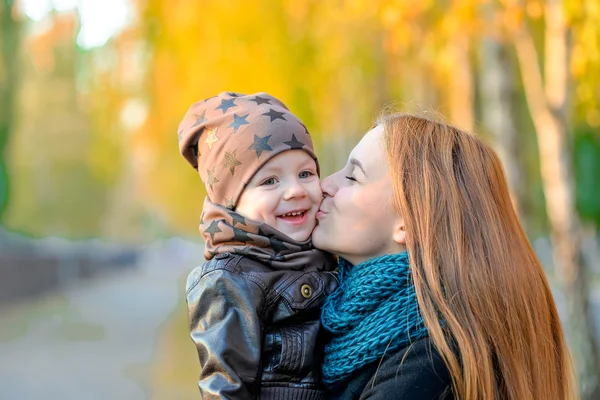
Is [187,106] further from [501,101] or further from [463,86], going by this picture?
[501,101]

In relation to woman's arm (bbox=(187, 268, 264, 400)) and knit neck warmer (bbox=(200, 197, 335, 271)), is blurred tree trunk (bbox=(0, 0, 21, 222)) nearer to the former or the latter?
knit neck warmer (bbox=(200, 197, 335, 271))

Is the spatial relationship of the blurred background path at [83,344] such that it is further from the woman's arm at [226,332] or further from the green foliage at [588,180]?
the green foliage at [588,180]

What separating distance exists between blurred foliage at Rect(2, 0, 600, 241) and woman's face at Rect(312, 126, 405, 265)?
1.47 ft

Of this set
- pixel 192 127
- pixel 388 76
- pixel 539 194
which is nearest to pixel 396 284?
pixel 192 127

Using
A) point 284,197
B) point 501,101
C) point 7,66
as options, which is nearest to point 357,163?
point 284,197

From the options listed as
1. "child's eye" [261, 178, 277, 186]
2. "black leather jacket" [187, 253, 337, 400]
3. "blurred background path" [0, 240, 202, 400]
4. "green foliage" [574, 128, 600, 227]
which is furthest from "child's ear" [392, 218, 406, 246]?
"green foliage" [574, 128, 600, 227]

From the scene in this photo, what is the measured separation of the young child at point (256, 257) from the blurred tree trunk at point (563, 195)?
410 cm

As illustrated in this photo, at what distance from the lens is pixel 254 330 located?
236 cm

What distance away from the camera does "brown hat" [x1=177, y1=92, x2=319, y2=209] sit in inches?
104

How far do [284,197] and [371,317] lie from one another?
0.51m

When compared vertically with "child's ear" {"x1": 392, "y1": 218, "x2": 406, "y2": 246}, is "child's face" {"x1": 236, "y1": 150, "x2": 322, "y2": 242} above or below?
above

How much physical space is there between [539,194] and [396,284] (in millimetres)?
25530

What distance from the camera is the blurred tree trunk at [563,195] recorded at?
636 centimetres

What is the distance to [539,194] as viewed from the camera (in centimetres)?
2675
